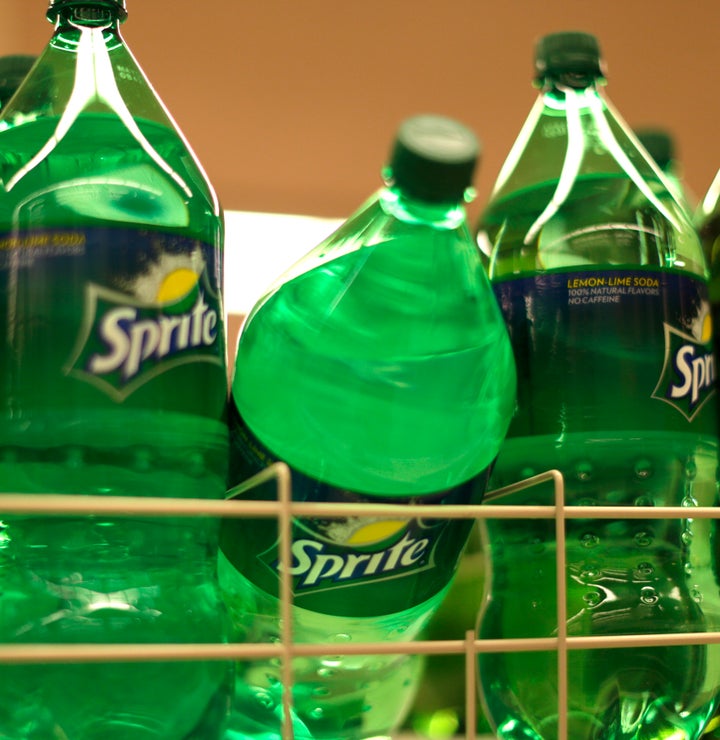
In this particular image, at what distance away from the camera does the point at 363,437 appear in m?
0.61

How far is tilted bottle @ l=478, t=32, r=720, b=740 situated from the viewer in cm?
65

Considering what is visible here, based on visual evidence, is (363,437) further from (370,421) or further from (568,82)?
(568,82)

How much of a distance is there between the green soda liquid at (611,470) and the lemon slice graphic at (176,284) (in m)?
0.22

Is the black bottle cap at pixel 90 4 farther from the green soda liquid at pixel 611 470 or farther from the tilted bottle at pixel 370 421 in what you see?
the green soda liquid at pixel 611 470

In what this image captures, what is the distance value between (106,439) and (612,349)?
321 millimetres

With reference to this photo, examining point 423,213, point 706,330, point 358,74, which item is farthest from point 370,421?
point 358,74

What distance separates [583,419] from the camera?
0.65m

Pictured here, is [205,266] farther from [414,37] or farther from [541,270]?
[414,37]

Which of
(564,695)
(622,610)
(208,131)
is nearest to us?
(564,695)

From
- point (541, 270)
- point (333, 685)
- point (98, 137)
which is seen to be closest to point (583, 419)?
point (541, 270)

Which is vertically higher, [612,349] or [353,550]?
[612,349]

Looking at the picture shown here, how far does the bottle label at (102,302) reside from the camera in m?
0.57

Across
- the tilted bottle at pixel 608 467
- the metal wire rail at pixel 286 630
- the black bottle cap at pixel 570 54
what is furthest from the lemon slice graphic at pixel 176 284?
the black bottle cap at pixel 570 54

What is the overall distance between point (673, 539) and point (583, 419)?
11 cm
